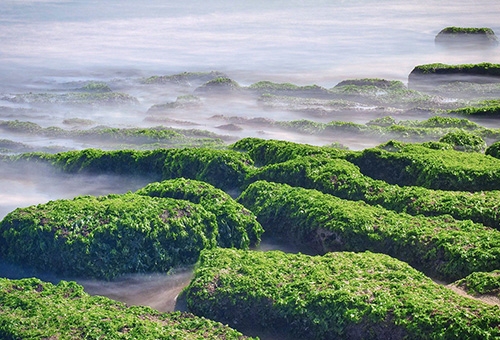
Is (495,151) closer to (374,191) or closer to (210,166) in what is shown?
(374,191)

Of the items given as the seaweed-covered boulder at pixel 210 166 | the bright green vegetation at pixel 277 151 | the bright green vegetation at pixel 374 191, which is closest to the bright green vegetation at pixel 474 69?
the bright green vegetation at pixel 277 151

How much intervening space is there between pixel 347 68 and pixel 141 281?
21802 millimetres

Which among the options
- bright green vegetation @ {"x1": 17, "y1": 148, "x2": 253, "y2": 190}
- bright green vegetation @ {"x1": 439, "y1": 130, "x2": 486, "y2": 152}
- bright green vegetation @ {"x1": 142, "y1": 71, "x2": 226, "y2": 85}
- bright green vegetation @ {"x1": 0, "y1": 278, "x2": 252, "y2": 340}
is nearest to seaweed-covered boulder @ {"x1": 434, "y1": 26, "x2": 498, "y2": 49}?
bright green vegetation @ {"x1": 142, "y1": 71, "x2": 226, "y2": 85}

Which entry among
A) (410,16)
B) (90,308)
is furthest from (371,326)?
(410,16)

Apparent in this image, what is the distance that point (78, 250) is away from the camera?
8625mm

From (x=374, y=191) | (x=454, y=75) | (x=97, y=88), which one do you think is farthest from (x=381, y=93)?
(x=374, y=191)

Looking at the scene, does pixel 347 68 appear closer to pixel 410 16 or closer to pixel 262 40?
pixel 262 40

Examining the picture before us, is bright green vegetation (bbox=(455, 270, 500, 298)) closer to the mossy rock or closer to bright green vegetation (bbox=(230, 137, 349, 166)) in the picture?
bright green vegetation (bbox=(230, 137, 349, 166))

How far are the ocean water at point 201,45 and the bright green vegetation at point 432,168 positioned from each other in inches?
152

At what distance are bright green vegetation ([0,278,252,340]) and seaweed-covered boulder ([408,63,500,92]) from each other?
1738 centimetres

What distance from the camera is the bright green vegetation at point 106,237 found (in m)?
8.63

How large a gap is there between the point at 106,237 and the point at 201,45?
92.8 ft

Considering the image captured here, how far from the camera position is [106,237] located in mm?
8750

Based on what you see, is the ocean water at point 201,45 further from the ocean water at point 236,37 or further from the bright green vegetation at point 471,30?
the bright green vegetation at point 471,30
